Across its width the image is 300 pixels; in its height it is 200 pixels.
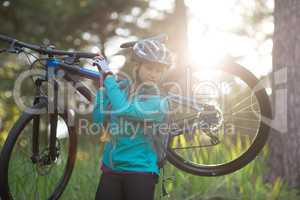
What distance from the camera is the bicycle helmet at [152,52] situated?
11.7 ft

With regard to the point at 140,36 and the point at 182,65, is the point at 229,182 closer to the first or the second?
the point at 182,65

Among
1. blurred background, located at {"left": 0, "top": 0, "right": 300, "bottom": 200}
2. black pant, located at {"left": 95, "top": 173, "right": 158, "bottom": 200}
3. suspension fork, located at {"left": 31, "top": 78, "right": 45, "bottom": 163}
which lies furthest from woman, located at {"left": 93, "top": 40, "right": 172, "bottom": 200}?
blurred background, located at {"left": 0, "top": 0, "right": 300, "bottom": 200}

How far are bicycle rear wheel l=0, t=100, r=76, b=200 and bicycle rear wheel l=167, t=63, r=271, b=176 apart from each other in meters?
0.85

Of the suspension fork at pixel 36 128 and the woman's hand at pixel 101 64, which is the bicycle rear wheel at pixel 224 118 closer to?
the woman's hand at pixel 101 64

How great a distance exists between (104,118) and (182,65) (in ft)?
3.45

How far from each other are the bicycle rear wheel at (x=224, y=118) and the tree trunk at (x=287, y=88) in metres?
0.42

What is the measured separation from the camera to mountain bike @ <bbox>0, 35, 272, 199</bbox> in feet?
13.1

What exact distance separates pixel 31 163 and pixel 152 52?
148 centimetres

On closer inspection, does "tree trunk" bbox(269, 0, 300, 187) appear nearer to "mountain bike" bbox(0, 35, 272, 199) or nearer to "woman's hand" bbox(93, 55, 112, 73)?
"mountain bike" bbox(0, 35, 272, 199)

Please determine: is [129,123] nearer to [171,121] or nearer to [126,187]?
[126,187]

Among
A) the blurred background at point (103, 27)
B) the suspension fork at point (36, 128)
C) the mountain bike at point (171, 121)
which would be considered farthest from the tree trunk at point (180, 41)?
the suspension fork at point (36, 128)

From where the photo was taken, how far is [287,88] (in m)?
4.88

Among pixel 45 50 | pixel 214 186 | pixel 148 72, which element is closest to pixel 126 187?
pixel 148 72

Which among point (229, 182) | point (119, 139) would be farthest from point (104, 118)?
point (229, 182)
